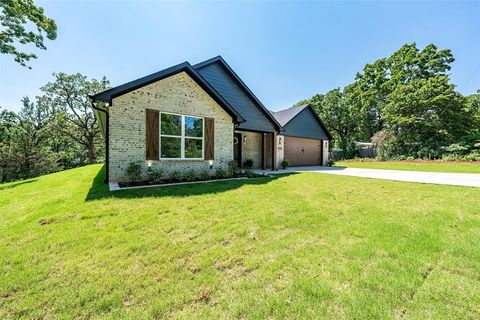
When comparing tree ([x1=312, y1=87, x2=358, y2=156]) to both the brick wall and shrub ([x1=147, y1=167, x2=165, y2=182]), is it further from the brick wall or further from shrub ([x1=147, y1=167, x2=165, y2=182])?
shrub ([x1=147, y1=167, x2=165, y2=182])

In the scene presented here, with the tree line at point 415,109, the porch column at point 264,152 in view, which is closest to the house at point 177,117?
the porch column at point 264,152

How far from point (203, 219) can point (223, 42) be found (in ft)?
44.4

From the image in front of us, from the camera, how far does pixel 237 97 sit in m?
13.2

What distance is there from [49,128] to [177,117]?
28.0 meters

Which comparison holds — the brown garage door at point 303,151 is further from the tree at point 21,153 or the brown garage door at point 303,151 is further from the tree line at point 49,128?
the tree at point 21,153

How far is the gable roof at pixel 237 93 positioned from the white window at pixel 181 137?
3.89 m

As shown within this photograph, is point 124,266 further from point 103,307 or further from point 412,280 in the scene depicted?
point 412,280

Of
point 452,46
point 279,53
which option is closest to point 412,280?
point 279,53

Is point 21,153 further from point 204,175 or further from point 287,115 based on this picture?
point 287,115

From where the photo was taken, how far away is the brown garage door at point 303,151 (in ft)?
56.5

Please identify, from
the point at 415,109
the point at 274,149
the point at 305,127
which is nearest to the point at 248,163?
the point at 274,149

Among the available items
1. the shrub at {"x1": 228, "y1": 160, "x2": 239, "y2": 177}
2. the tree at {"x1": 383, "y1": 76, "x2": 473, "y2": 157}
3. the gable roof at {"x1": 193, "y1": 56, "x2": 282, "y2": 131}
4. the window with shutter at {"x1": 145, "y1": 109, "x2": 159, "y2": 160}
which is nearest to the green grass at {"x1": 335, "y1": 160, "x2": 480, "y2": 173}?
the tree at {"x1": 383, "y1": 76, "x2": 473, "y2": 157}

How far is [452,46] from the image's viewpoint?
22.7 m

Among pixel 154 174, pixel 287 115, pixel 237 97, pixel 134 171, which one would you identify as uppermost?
pixel 237 97
